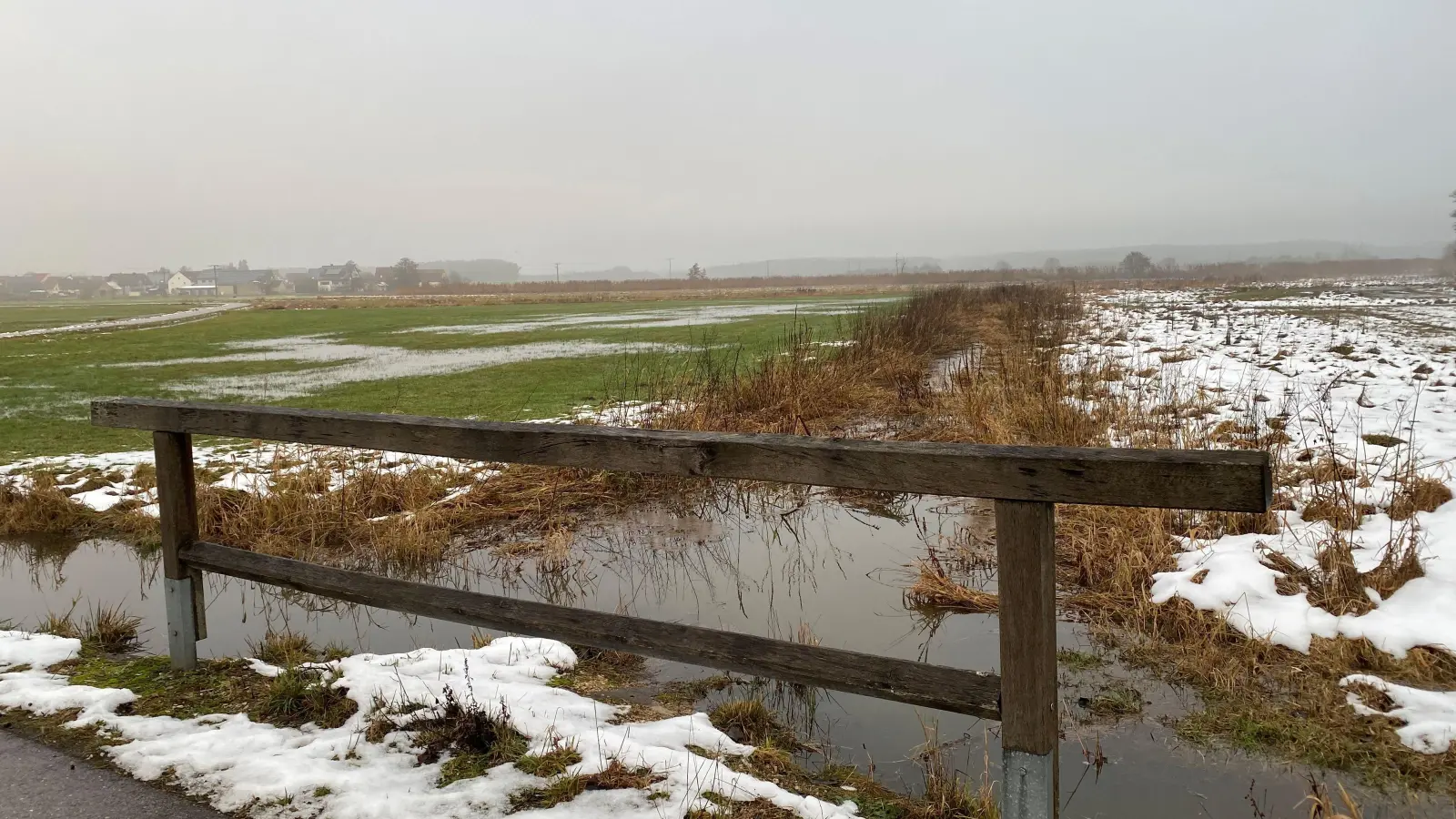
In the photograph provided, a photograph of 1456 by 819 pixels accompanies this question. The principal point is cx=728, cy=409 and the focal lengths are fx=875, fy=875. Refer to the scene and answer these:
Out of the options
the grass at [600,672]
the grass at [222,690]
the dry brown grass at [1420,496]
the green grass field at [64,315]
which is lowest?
the grass at [600,672]

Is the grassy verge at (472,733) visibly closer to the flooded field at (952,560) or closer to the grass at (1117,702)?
the flooded field at (952,560)

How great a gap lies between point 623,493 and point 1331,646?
6.35 metres

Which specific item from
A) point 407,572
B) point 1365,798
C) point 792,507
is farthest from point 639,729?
point 792,507

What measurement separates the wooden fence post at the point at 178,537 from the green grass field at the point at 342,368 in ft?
25.6

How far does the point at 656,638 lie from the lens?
3238 millimetres

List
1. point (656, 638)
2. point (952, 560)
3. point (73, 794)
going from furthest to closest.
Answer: point (952, 560)
point (656, 638)
point (73, 794)

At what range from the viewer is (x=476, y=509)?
335 inches

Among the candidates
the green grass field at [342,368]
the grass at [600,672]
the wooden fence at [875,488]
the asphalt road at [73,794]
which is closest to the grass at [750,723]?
the grass at [600,672]

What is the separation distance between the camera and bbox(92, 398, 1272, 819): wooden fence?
2.28m

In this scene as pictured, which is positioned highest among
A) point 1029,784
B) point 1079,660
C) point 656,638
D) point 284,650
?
point 656,638

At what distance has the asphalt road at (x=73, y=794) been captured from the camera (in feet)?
9.86

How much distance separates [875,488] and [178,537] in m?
3.52

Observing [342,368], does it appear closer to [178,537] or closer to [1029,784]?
[178,537]

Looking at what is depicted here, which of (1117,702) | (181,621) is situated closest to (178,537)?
(181,621)
